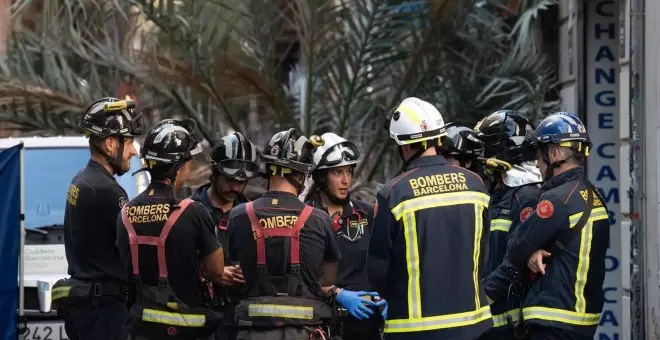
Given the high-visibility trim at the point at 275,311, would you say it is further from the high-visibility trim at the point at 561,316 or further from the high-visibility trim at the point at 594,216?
the high-visibility trim at the point at 594,216

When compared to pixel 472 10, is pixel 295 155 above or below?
below

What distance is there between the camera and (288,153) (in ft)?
23.1

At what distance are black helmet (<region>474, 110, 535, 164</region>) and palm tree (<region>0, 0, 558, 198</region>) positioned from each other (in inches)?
181

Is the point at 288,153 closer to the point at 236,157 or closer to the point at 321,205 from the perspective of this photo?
the point at 236,157

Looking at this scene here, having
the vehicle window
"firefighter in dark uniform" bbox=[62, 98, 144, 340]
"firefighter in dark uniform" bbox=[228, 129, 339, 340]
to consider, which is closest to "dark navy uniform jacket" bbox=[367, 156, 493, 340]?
"firefighter in dark uniform" bbox=[228, 129, 339, 340]

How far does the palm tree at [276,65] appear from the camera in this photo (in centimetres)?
1281

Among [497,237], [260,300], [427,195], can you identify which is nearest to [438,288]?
[427,195]

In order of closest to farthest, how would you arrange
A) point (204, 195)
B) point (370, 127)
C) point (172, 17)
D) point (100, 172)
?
point (100, 172) → point (204, 195) → point (172, 17) → point (370, 127)

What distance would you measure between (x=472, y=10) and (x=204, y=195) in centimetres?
548

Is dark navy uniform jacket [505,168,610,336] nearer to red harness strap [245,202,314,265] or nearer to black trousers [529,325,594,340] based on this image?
black trousers [529,325,594,340]

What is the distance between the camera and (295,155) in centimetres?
707

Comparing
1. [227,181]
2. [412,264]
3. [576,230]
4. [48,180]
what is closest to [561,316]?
[576,230]

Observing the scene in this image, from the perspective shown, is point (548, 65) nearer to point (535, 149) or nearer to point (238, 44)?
point (238, 44)

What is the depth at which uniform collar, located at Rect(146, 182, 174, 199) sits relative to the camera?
703 centimetres
